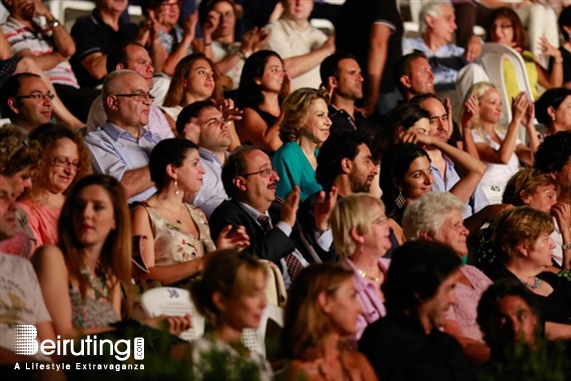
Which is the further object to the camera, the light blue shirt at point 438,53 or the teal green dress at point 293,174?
the light blue shirt at point 438,53

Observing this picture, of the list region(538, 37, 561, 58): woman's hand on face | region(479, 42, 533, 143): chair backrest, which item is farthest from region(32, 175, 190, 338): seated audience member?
region(538, 37, 561, 58): woman's hand on face

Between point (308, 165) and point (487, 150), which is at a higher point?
point (308, 165)

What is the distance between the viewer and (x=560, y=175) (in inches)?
337

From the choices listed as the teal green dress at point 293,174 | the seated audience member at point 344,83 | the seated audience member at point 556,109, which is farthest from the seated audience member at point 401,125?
the seated audience member at point 556,109

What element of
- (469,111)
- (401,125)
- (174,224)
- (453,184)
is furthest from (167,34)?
(174,224)

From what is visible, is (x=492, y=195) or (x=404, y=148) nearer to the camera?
(x=404, y=148)

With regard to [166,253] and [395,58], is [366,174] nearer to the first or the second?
[166,253]

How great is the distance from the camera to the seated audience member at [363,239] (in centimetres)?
642

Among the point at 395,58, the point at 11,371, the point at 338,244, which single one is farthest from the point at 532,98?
the point at 11,371

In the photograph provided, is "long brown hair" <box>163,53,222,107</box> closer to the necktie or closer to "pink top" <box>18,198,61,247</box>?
the necktie

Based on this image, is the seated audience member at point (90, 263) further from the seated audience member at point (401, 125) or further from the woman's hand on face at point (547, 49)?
the woman's hand on face at point (547, 49)

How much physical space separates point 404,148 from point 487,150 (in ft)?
7.87

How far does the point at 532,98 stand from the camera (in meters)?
11.4
